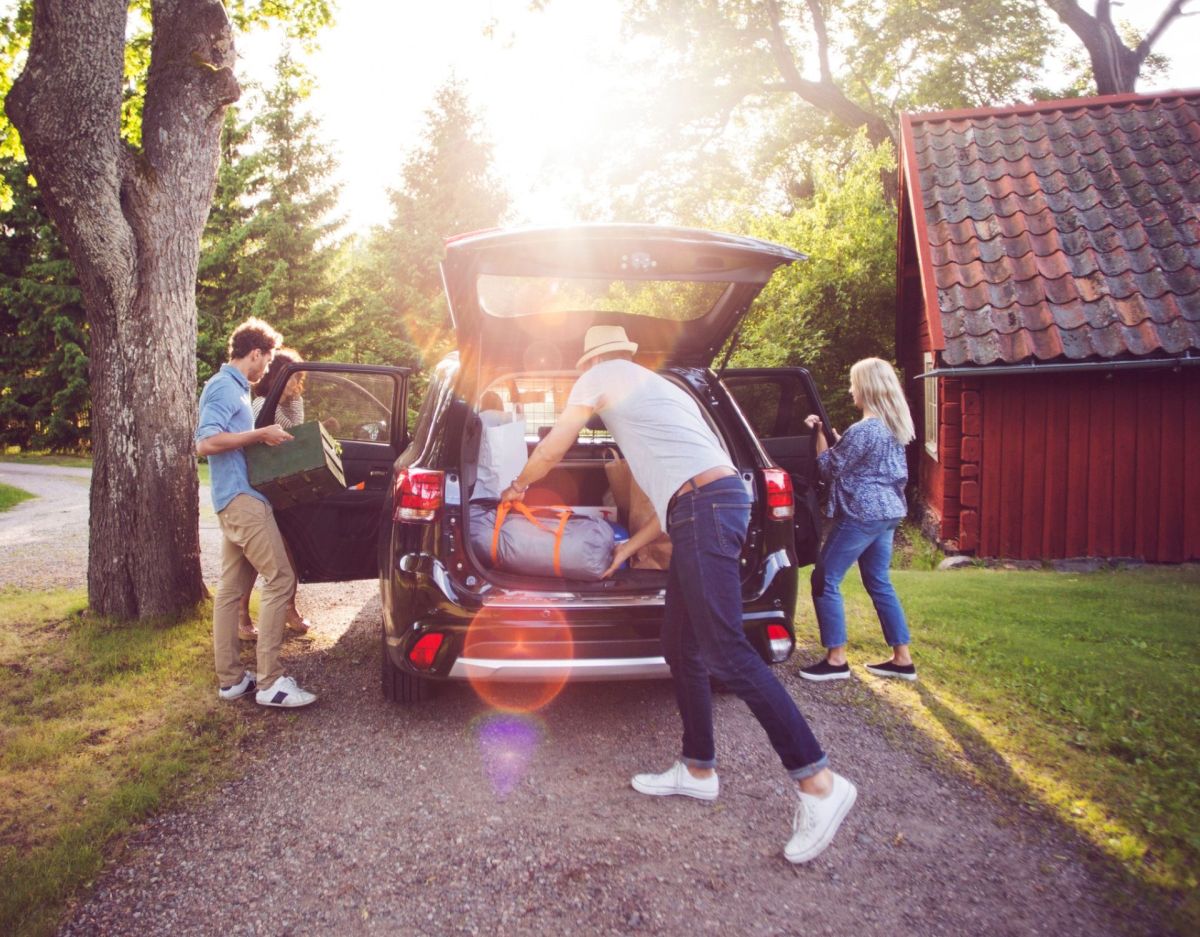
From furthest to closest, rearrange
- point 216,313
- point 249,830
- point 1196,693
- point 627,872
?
point 216,313
point 1196,693
point 249,830
point 627,872

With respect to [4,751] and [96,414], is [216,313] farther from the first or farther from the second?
[4,751]

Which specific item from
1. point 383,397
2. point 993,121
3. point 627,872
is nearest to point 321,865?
point 627,872

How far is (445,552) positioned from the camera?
3.73 metres

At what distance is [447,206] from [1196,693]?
29883mm

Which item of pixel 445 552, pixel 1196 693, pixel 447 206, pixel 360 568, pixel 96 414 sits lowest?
pixel 1196 693

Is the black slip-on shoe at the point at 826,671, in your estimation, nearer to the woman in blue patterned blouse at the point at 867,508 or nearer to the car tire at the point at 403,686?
the woman in blue patterned blouse at the point at 867,508

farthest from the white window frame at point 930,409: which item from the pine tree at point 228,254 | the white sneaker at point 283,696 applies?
the pine tree at point 228,254

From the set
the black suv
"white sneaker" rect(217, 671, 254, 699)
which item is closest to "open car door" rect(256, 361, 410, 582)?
the black suv

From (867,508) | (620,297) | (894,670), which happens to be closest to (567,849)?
(867,508)

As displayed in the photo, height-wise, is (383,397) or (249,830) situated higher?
(383,397)

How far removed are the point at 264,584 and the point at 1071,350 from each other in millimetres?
8161

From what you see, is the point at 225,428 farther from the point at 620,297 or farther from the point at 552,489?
the point at 620,297

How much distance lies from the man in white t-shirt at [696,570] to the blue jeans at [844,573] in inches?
66.2

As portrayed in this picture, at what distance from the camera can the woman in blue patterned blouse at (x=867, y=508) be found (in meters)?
4.70
